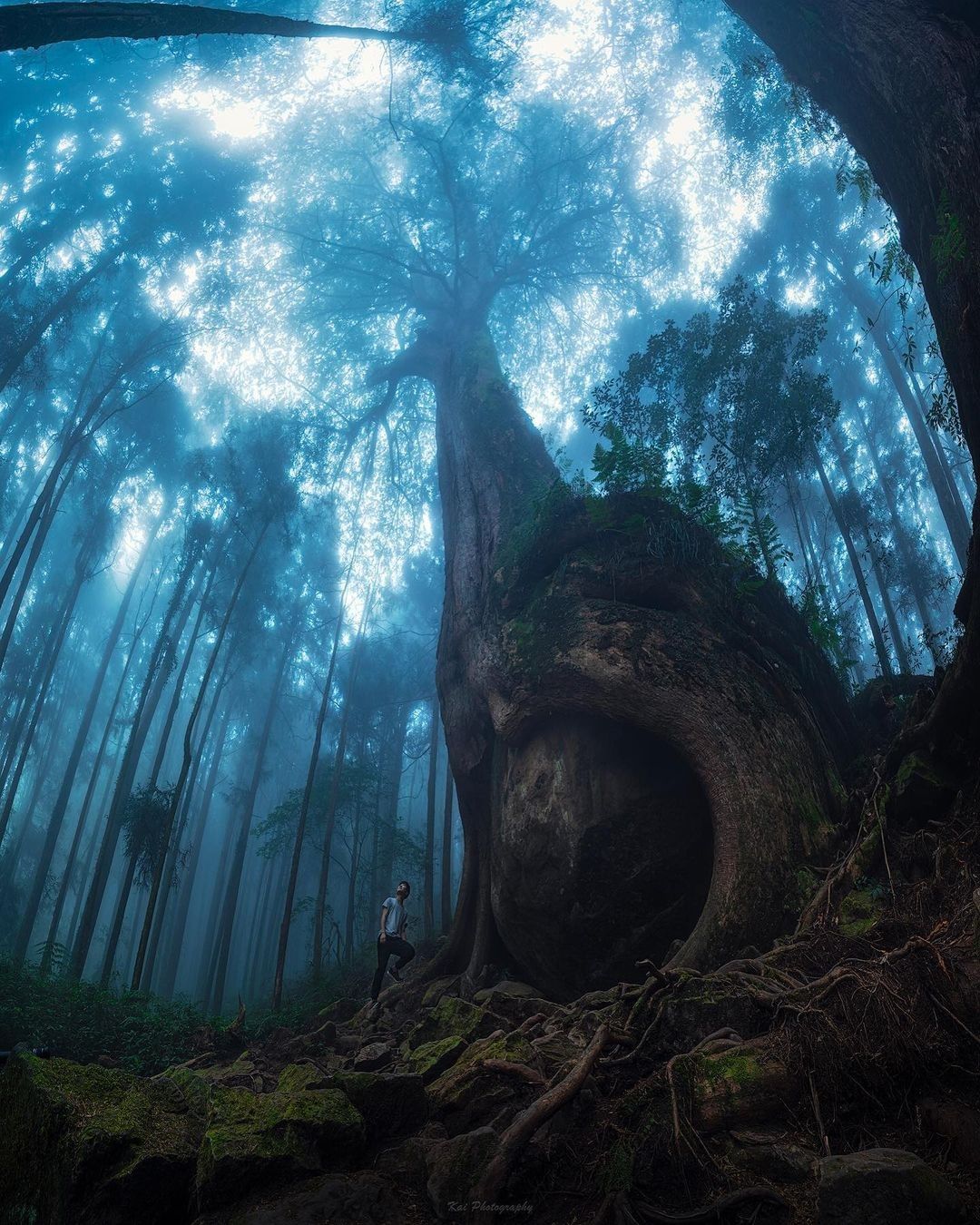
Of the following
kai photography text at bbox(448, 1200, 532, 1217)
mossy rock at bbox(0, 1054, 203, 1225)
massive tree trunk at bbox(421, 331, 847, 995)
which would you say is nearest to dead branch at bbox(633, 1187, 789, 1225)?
kai photography text at bbox(448, 1200, 532, 1217)

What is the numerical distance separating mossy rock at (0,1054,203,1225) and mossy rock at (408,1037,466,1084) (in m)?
1.54

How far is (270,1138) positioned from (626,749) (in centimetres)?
530

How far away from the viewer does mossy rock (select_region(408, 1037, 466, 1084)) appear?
4031mm

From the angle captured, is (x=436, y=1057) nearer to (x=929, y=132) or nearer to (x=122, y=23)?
(x=929, y=132)

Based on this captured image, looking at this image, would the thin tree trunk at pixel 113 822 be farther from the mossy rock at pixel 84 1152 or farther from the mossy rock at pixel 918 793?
the mossy rock at pixel 918 793

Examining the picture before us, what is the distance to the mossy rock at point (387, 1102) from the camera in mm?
3236

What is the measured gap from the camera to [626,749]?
286 inches

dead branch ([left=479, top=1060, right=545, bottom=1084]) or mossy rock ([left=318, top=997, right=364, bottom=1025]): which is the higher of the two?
mossy rock ([left=318, top=997, right=364, bottom=1025])

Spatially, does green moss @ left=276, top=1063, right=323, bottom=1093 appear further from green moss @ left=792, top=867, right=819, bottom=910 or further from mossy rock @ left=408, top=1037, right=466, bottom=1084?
green moss @ left=792, top=867, right=819, bottom=910

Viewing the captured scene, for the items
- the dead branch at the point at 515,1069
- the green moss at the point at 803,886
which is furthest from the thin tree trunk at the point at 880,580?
the dead branch at the point at 515,1069

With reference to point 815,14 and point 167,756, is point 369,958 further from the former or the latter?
point 167,756

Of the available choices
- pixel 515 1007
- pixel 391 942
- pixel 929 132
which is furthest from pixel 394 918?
pixel 929 132

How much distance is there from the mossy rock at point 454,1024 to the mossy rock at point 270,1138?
Result: 1.93 meters

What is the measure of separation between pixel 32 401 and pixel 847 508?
3052 centimetres
